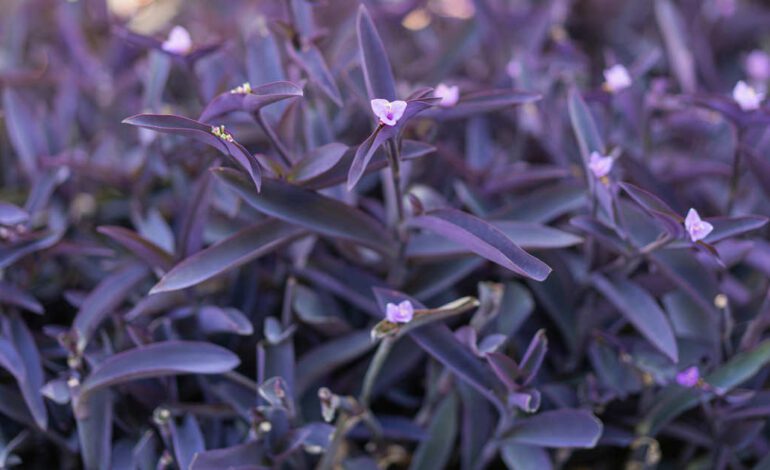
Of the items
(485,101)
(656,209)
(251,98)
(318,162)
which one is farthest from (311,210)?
(656,209)

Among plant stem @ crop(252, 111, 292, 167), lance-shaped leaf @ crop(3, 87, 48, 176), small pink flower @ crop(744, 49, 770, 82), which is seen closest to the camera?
plant stem @ crop(252, 111, 292, 167)

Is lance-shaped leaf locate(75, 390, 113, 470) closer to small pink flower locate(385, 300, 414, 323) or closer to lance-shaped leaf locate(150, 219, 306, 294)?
lance-shaped leaf locate(150, 219, 306, 294)

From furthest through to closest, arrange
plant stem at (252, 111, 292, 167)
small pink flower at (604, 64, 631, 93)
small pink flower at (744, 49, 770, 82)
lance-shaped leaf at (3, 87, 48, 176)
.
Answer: small pink flower at (744, 49, 770, 82)
lance-shaped leaf at (3, 87, 48, 176)
small pink flower at (604, 64, 631, 93)
plant stem at (252, 111, 292, 167)

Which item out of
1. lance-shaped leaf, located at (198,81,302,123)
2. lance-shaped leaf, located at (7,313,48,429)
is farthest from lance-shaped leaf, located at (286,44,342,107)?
lance-shaped leaf, located at (7,313,48,429)

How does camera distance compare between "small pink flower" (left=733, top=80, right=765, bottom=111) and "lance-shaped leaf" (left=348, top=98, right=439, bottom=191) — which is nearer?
"lance-shaped leaf" (left=348, top=98, right=439, bottom=191)

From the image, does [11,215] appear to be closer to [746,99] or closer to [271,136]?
[271,136]

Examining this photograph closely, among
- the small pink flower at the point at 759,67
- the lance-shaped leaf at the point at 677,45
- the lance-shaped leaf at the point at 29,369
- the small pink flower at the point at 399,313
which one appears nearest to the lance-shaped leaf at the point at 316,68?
the small pink flower at the point at 399,313

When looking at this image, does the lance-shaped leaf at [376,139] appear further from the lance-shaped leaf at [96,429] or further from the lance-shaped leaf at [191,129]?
the lance-shaped leaf at [96,429]
